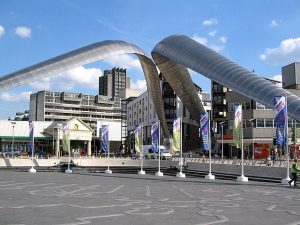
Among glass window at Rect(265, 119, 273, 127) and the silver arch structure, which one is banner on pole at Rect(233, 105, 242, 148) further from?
glass window at Rect(265, 119, 273, 127)

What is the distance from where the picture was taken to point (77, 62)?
212 ft

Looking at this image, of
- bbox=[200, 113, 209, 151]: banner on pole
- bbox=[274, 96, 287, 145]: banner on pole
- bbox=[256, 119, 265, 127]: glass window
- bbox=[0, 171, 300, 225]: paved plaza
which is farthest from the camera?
bbox=[256, 119, 265, 127]: glass window

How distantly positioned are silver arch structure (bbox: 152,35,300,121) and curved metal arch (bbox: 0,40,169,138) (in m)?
3.20

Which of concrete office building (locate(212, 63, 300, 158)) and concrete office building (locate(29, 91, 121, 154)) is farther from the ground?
concrete office building (locate(29, 91, 121, 154))

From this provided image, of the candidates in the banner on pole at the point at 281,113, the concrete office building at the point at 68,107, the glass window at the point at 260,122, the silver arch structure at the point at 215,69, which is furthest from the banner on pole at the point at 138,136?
the concrete office building at the point at 68,107

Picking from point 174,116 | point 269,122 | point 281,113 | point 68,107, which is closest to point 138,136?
point 281,113

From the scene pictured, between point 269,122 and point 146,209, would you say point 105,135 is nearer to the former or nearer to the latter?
point 146,209

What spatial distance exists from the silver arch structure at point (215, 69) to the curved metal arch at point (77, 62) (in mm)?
3203

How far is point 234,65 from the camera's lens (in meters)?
60.5

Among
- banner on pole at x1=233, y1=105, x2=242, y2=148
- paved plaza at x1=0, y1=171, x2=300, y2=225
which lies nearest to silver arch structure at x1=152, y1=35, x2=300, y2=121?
banner on pole at x1=233, y1=105, x2=242, y2=148

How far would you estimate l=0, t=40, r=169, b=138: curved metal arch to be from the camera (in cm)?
5681

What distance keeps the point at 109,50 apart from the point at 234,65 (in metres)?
21.7

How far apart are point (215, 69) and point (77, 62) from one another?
20.5m

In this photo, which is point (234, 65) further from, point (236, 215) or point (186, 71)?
point (236, 215)
